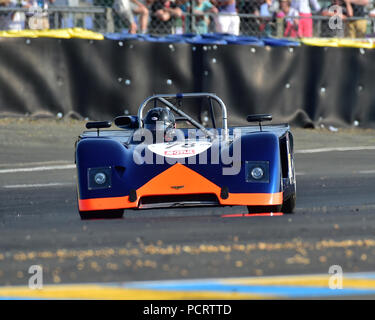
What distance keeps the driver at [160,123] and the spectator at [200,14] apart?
23.2 ft

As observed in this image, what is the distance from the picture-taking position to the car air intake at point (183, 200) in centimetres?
681

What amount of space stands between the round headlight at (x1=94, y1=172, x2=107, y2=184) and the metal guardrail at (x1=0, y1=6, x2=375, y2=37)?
771 cm

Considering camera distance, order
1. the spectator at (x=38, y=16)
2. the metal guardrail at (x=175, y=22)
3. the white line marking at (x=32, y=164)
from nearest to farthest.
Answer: the white line marking at (x=32, y=164), the spectator at (x=38, y=16), the metal guardrail at (x=175, y=22)

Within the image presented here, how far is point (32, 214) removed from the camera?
7719 mm

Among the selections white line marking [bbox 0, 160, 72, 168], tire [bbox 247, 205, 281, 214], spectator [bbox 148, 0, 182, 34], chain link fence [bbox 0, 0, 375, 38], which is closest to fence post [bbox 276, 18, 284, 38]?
chain link fence [bbox 0, 0, 375, 38]

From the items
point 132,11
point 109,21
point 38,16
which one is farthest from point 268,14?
point 38,16

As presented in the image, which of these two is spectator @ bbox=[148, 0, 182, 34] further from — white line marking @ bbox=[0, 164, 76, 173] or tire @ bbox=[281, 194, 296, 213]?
tire @ bbox=[281, 194, 296, 213]

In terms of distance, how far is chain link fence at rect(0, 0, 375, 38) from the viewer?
47.3 feet

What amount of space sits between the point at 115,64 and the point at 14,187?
440 centimetres

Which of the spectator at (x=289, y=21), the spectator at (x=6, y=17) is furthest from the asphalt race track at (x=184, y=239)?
the spectator at (x=289, y=21)

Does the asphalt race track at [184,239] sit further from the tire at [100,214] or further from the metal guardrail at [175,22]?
the metal guardrail at [175,22]

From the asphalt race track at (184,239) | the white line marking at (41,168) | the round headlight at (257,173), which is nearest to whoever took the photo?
the asphalt race track at (184,239)
